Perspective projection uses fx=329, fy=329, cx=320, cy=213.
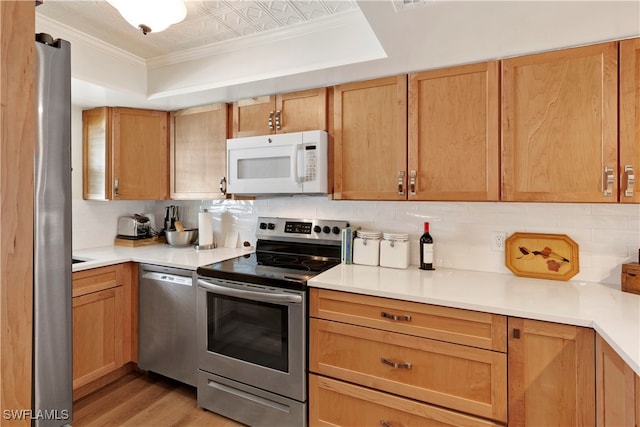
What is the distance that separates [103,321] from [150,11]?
1.96 m

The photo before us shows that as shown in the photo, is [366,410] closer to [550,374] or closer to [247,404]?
[247,404]

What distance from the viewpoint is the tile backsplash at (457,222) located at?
174 cm

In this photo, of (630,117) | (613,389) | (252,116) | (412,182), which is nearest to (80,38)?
(252,116)

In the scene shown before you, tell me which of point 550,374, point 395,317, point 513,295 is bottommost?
point 550,374

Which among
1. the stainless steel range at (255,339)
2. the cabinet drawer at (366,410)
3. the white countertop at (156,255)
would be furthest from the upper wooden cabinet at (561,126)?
the white countertop at (156,255)

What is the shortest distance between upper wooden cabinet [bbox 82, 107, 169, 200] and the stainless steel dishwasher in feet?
2.36

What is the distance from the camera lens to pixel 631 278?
1580mm

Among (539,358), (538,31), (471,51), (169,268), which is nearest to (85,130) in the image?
(169,268)

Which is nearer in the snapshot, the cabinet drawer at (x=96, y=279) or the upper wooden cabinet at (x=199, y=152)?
the cabinet drawer at (x=96, y=279)

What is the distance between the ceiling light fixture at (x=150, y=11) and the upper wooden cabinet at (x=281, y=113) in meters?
0.83

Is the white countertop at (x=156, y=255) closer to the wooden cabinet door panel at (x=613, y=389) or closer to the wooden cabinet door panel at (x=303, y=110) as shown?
the wooden cabinet door panel at (x=303, y=110)

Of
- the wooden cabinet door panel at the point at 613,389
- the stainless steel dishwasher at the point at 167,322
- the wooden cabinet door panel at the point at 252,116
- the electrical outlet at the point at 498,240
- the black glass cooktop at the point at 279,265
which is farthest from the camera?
the wooden cabinet door panel at the point at 252,116

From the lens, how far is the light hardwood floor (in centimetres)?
201

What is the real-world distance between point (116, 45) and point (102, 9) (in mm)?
476
